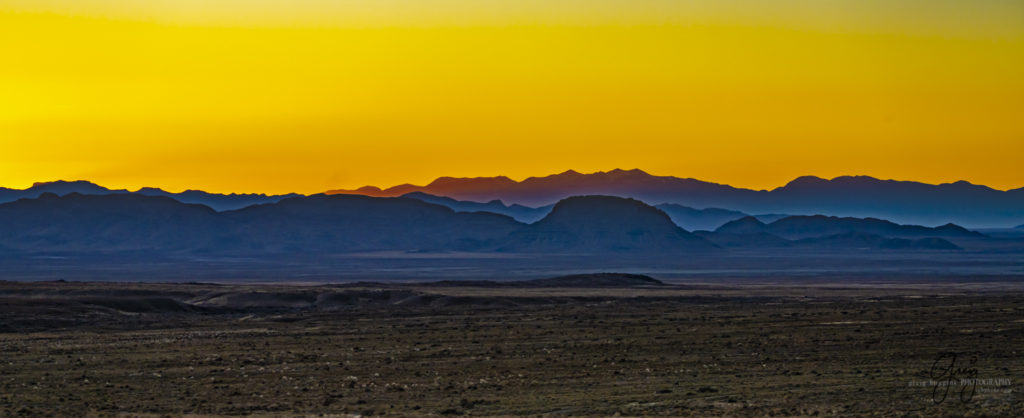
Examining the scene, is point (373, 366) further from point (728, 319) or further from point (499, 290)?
point (499, 290)

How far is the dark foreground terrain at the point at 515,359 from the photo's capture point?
78.0 feet

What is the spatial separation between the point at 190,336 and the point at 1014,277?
8465 centimetres

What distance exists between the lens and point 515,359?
110 ft

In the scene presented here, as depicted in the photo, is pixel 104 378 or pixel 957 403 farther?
pixel 104 378

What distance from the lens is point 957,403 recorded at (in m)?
21.2

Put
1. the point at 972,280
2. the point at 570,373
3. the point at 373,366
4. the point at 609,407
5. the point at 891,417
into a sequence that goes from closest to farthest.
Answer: the point at 891,417
the point at 609,407
the point at 570,373
the point at 373,366
the point at 972,280

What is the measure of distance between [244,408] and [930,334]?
2238 cm

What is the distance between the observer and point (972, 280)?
335 feet

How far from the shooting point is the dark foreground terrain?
23.8 metres

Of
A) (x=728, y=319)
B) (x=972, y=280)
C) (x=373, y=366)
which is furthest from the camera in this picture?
(x=972, y=280)

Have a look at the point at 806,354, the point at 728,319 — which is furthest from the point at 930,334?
the point at 728,319
